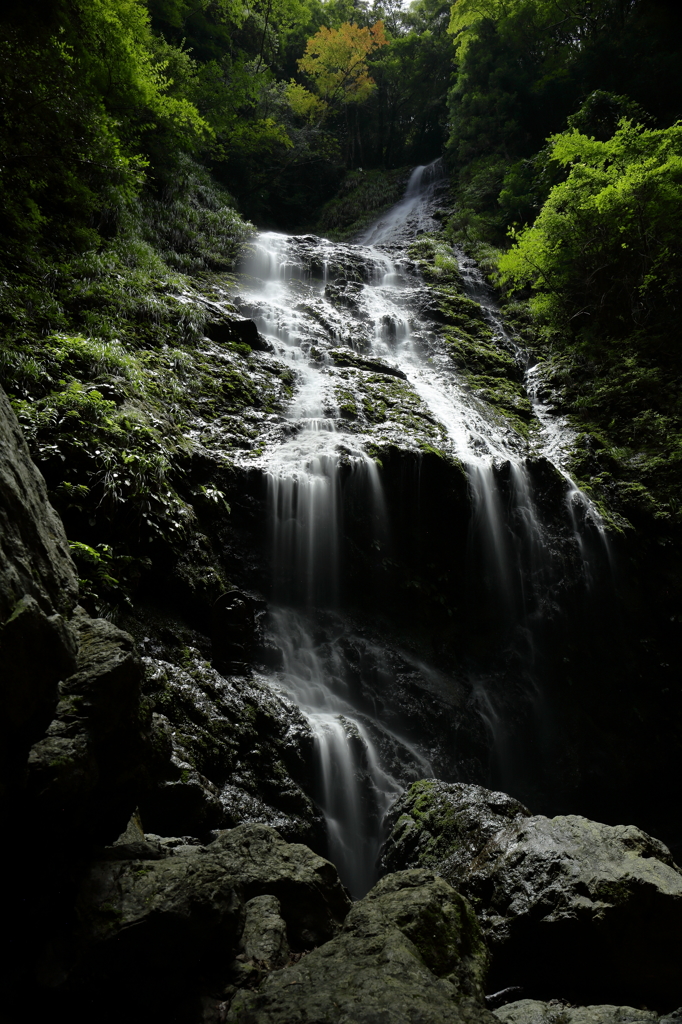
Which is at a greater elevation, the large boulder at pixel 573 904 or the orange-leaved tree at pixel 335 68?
the orange-leaved tree at pixel 335 68

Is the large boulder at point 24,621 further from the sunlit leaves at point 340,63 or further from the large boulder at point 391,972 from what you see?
the sunlit leaves at point 340,63

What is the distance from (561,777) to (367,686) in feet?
11.8

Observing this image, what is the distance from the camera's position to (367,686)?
693 cm

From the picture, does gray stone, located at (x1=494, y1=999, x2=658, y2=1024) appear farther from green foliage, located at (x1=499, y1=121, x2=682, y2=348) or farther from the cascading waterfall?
green foliage, located at (x1=499, y1=121, x2=682, y2=348)

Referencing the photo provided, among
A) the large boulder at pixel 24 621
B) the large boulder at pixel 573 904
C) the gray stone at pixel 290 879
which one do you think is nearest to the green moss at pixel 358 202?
the large boulder at pixel 24 621

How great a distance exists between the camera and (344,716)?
6215 mm

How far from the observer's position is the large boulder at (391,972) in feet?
6.94

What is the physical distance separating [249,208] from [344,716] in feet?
70.4

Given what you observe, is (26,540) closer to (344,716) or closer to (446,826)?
(446,826)

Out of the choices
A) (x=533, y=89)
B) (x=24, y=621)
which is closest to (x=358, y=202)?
(x=533, y=89)

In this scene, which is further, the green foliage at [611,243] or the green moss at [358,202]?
the green moss at [358,202]

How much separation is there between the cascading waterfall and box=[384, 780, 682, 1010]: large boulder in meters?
1.45

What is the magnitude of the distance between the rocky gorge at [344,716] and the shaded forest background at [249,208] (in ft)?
1.59

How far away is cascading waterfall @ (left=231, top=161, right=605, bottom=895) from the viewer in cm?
574
